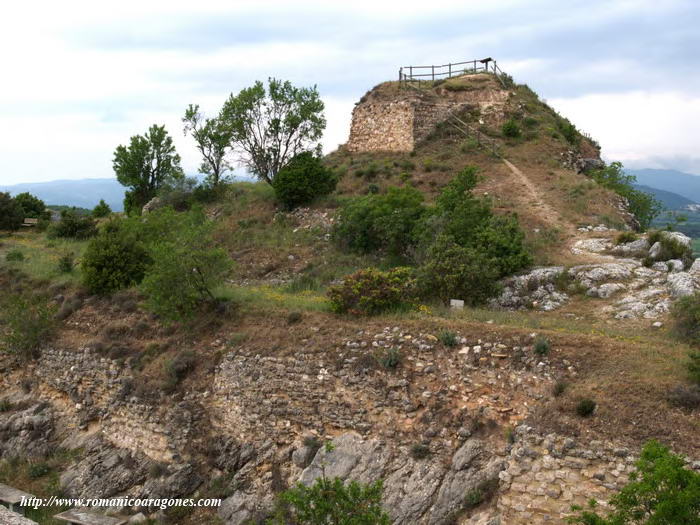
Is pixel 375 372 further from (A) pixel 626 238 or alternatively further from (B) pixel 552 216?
(B) pixel 552 216

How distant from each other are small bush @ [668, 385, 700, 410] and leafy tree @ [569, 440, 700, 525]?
8.63 ft

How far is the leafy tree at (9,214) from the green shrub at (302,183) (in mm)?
15930

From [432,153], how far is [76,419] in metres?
21.2

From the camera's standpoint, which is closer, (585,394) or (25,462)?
(585,394)

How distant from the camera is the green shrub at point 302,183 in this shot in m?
28.2

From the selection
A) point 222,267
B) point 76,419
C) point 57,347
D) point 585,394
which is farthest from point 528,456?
point 57,347

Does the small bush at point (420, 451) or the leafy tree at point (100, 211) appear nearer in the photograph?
the small bush at point (420, 451)

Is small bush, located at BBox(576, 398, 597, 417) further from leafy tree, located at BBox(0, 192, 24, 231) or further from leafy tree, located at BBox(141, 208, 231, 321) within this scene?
leafy tree, located at BBox(0, 192, 24, 231)

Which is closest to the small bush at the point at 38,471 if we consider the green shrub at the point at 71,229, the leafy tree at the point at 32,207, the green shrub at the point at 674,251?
the green shrub at the point at 71,229

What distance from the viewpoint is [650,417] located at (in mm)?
10562

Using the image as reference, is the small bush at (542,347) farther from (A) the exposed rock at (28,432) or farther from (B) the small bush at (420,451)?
(A) the exposed rock at (28,432)

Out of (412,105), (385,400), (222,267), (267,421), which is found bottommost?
(267,421)

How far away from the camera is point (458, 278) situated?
53.7 ft

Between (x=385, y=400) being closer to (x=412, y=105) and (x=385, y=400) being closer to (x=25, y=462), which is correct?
(x=25, y=462)
